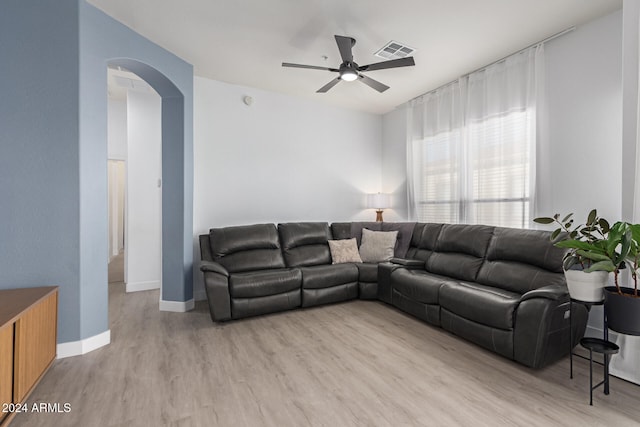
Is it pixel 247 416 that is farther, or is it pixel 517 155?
pixel 517 155

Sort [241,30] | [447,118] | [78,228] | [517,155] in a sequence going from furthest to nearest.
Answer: [447,118] → [517,155] → [241,30] → [78,228]

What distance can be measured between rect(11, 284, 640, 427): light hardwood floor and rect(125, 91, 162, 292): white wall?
1.68m

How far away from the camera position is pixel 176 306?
A: 11.2 ft

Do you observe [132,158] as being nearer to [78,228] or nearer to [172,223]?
[172,223]

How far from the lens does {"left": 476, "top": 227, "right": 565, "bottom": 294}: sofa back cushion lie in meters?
2.54

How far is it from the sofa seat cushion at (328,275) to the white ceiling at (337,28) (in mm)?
2507

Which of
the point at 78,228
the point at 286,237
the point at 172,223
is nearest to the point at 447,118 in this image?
the point at 286,237

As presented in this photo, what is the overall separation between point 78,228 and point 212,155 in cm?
196

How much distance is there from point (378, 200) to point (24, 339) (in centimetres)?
443

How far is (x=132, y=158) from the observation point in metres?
4.34

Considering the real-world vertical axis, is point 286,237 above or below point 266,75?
below

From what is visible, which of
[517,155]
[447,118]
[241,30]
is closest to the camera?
[241,30]

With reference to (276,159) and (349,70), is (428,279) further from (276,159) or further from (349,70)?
(276,159)

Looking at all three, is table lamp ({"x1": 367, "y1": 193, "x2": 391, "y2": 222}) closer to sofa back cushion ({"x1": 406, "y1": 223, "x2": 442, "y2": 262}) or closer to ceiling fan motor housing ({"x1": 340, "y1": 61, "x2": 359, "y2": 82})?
sofa back cushion ({"x1": 406, "y1": 223, "x2": 442, "y2": 262})
